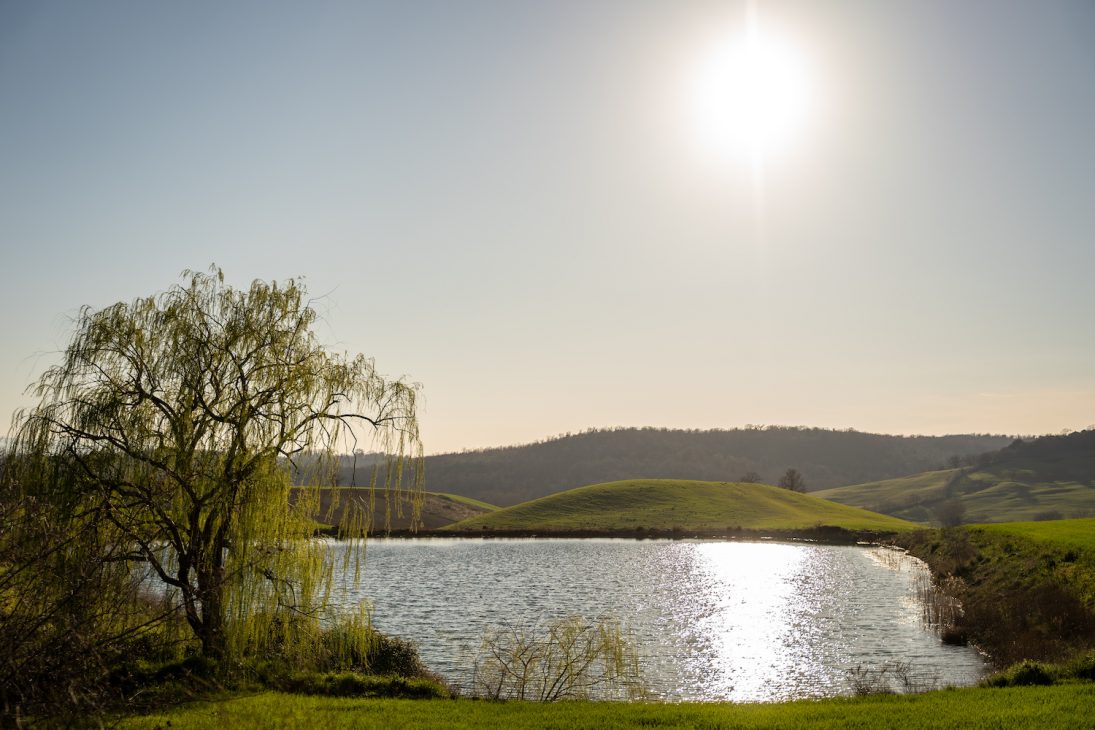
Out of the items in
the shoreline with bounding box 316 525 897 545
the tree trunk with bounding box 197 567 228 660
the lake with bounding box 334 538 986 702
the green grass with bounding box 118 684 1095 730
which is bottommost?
the lake with bounding box 334 538 986 702

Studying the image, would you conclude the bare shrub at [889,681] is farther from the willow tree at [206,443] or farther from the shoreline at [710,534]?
the shoreline at [710,534]

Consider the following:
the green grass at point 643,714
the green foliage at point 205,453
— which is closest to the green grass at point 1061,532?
the green grass at point 643,714

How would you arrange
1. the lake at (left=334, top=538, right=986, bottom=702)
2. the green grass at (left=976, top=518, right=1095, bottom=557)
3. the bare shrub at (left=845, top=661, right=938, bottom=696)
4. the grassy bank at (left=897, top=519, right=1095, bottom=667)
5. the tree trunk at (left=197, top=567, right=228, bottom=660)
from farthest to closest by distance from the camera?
the green grass at (left=976, top=518, right=1095, bottom=557), the grassy bank at (left=897, top=519, right=1095, bottom=667), the lake at (left=334, top=538, right=986, bottom=702), the bare shrub at (left=845, top=661, right=938, bottom=696), the tree trunk at (left=197, top=567, right=228, bottom=660)

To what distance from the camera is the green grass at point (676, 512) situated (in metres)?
107

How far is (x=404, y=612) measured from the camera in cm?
3822

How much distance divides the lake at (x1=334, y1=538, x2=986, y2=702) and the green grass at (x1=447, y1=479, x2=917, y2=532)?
96.8ft

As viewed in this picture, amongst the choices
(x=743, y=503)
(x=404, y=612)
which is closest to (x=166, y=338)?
(x=404, y=612)

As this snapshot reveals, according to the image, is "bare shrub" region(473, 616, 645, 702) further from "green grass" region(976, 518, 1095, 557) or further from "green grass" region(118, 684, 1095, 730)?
"green grass" region(976, 518, 1095, 557)

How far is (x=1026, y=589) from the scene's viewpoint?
34.6m

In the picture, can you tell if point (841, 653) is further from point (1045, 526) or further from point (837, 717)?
point (1045, 526)

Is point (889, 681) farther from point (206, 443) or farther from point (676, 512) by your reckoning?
point (676, 512)

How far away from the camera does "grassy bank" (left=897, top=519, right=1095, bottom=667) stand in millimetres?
26656

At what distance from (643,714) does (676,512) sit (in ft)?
333

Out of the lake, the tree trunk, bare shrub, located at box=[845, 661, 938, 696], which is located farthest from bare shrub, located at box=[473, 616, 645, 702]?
the tree trunk
